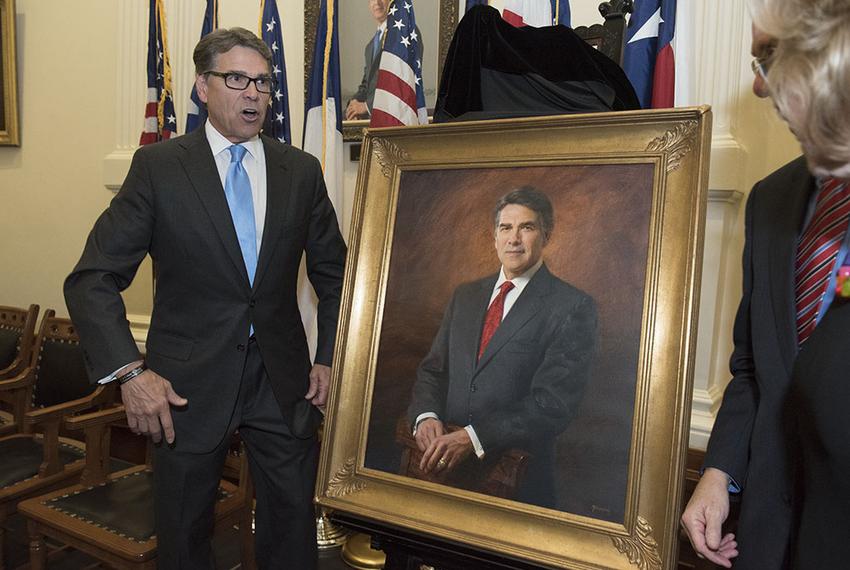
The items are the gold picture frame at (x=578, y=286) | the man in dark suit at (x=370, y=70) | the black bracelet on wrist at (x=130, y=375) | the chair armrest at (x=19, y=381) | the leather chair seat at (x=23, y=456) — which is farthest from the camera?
the man in dark suit at (x=370, y=70)

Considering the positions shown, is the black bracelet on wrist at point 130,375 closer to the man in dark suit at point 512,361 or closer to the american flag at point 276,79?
the man in dark suit at point 512,361

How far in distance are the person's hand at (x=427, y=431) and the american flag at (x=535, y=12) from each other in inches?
63.0

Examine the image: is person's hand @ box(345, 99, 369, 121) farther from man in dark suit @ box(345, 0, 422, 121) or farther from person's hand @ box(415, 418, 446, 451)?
person's hand @ box(415, 418, 446, 451)

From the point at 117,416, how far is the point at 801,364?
8.35 ft

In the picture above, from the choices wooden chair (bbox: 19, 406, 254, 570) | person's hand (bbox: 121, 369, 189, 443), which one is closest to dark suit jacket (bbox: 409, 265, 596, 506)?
person's hand (bbox: 121, 369, 189, 443)

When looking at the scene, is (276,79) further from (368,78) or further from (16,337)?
(16,337)

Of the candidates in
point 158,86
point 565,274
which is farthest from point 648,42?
point 158,86

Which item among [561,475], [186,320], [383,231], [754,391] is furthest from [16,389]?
[754,391]

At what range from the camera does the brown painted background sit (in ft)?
5.00

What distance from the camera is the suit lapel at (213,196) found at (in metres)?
2.15

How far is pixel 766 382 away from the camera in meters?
1.32

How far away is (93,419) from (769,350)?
2.46 m

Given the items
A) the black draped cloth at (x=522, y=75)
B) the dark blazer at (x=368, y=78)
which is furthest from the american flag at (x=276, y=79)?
the black draped cloth at (x=522, y=75)

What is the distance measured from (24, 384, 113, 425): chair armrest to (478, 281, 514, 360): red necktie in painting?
2.11 m
